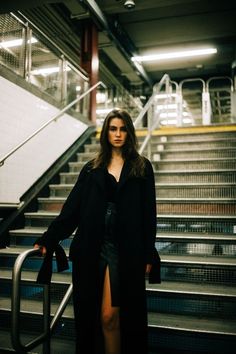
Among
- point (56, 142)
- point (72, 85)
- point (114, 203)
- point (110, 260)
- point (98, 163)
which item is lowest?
point (110, 260)

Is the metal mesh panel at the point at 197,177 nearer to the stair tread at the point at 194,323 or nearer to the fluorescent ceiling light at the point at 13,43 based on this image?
the stair tread at the point at 194,323

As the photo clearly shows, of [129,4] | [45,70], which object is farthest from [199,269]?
[129,4]

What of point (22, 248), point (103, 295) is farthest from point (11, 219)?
point (103, 295)

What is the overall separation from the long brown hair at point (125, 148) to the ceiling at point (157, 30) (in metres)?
5.74

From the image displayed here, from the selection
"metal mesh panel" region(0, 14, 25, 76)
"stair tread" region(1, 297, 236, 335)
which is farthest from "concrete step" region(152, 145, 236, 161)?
"stair tread" region(1, 297, 236, 335)

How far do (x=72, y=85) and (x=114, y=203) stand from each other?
5043 millimetres

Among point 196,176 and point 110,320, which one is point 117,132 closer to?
point 110,320

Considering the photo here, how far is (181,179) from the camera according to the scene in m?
4.51

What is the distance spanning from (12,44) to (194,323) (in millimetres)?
4009

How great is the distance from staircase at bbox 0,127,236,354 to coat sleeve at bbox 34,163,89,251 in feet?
3.55

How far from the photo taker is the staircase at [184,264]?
2.53 meters

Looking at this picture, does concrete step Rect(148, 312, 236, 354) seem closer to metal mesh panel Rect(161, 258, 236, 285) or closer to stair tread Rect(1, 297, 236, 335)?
stair tread Rect(1, 297, 236, 335)

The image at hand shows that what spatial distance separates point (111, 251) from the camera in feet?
6.20

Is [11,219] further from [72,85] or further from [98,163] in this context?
[72,85]
